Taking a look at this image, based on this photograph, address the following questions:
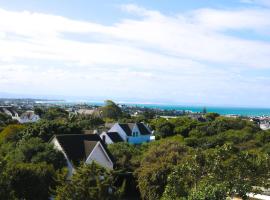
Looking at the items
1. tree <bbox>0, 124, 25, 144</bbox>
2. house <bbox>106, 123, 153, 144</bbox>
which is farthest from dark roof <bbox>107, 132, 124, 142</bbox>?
tree <bbox>0, 124, 25, 144</bbox>

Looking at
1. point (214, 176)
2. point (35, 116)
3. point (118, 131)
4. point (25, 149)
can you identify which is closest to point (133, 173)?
point (25, 149)

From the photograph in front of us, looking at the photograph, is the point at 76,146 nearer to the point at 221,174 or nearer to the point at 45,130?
the point at 45,130

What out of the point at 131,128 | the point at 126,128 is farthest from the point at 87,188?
the point at 131,128

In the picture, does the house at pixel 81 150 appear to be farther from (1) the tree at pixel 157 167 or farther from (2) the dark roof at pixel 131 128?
(2) the dark roof at pixel 131 128

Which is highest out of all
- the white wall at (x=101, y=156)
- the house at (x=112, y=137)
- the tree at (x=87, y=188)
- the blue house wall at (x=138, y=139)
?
the tree at (x=87, y=188)

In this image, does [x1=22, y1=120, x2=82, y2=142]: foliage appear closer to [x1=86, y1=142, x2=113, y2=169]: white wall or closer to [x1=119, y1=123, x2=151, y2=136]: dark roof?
[x1=86, y1=142, x2=113, y2=169]: white wall

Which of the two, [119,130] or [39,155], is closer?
[39,155]

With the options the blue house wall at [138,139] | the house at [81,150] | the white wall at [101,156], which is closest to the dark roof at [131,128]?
the blue house wall at [138,139]
